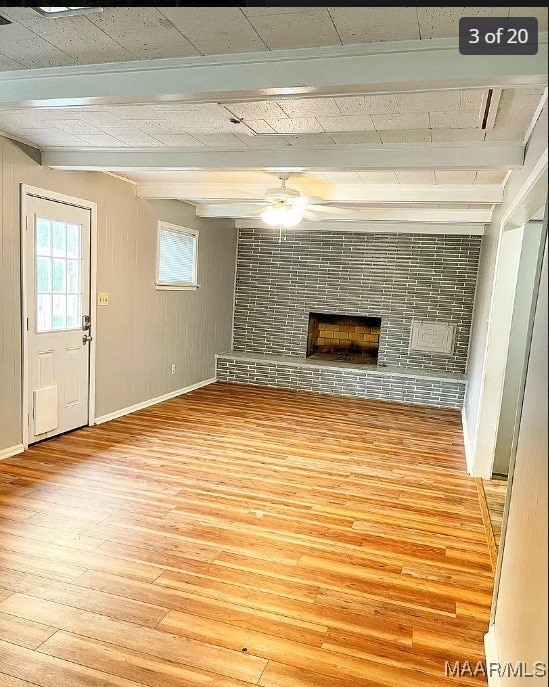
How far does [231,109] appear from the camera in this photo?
8.25 ft

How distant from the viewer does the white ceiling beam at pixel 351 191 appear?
4102 mm

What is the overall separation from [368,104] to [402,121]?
0.32 m

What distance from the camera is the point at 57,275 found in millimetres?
4047

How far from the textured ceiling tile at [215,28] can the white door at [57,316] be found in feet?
8.08

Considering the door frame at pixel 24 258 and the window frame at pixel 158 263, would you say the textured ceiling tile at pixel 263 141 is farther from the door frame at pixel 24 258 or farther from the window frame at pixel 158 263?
the window frame at pixel 158 263

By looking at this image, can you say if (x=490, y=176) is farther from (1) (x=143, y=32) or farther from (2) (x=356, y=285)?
(2) (x=356, y=285)

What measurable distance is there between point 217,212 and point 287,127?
132 inches

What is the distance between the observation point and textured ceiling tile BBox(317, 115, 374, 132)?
2533 mm

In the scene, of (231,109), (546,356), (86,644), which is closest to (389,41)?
(231,109)

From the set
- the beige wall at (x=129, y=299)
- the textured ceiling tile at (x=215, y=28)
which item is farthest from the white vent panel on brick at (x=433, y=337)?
the textured ceiling tile at (x=215, y=28)

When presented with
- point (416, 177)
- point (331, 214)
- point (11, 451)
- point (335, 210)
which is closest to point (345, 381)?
point (331, 214)

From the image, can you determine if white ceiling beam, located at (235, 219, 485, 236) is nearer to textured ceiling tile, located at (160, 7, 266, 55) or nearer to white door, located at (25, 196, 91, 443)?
white door, located at (25, 196, 91, 443)

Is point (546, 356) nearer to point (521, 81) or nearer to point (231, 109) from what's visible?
point (521, 81)

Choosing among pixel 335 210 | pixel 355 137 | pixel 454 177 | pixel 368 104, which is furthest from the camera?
pixel 335 210
